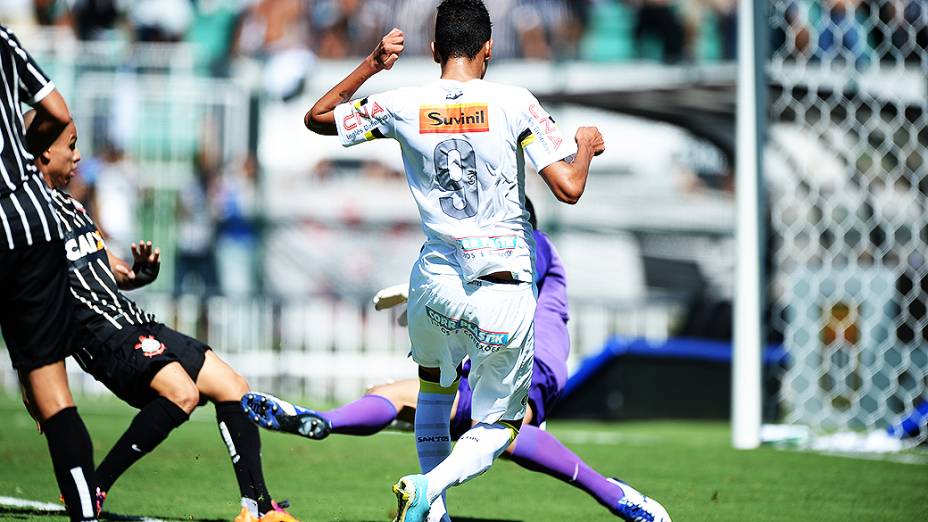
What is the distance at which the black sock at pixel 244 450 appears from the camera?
17.4 feet

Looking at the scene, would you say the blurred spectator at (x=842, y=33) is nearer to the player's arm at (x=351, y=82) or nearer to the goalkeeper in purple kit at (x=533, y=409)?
the goalkeeper in purple kit at (x=533, y=409)

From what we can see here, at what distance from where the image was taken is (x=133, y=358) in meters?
5.45

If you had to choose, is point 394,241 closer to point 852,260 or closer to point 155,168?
point 155,168

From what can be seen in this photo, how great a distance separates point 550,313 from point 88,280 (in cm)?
206

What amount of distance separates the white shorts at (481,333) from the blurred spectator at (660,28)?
15122 millimetres

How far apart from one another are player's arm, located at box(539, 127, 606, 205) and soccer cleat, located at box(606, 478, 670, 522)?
138 cm

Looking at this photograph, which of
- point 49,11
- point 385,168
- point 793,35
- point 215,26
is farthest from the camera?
point 215,26

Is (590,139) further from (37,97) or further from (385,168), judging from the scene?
(385,168)

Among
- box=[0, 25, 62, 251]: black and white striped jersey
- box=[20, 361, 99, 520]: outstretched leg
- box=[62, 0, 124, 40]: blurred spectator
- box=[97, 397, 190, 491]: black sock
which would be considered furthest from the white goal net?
box=[62, 0, 124, 40]: blurred spectator

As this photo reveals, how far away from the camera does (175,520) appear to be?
5.55 m

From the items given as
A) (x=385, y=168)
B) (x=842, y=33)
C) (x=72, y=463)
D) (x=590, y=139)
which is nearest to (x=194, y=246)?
(x=385, y=168)

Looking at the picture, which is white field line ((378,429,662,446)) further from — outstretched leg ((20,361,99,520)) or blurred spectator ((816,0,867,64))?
outstretched leg ((20,361,99,520))

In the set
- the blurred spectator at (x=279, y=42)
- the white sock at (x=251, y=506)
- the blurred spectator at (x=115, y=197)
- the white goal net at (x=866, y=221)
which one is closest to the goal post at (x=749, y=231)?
the white goal net at (x=866, y=221)

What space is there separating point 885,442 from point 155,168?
12116 millimetres
